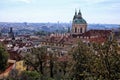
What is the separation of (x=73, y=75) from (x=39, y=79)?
850 cm

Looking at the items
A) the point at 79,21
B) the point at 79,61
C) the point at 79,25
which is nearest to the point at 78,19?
the point at 79,21

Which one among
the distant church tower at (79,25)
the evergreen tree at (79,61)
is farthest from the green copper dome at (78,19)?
the evergreen tree at (79,61)

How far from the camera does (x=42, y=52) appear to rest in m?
38.6

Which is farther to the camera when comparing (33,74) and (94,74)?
(33,74)

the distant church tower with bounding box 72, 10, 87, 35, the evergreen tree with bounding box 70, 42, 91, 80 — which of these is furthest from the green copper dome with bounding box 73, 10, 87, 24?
the evergreen tree with bounding box 70, 42, 91, 80

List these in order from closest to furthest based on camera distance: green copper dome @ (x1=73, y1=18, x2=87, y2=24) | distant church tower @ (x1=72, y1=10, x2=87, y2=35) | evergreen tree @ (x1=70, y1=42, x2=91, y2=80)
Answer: evergreen tree @ (x1=70, y1=42, x2=91, y2=80)
distant church tower @ (x1=72, y1=10, x2=87, y2=35)
green copper dome @ (x1=73, y1=18, x2=87, y2=24)

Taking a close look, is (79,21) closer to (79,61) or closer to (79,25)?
(79,25)

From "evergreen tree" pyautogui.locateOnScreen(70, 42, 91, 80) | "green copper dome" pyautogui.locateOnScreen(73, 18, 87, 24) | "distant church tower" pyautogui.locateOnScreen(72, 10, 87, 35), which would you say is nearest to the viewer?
"evergreen tree" pyautogui.locateOnScreen(70, 42, 91, 80)

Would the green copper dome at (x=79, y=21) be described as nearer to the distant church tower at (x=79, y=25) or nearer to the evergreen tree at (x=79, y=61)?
the distant church tower at (x=79, y=25)

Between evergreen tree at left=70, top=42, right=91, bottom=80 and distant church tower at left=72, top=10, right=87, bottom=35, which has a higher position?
evergreen tree at left=70, top=42, right=91, bottom=80

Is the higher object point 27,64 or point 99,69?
point 99,69

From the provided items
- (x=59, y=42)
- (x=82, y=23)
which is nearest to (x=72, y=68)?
(x=59, y=42)

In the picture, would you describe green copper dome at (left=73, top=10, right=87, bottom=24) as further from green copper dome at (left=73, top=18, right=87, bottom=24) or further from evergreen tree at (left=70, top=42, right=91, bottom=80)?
evergreen tree at (left=70, top=42, right=91, bottom=80)

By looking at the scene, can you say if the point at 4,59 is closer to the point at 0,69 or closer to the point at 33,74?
the point at 0,69
